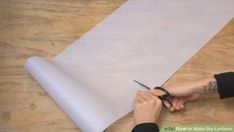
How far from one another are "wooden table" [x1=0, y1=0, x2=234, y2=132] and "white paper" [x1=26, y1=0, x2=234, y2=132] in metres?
0.03

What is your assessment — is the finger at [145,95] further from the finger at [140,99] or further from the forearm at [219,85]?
the forearm at [219,85]

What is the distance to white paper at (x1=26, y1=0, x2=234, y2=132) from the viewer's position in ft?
3.05

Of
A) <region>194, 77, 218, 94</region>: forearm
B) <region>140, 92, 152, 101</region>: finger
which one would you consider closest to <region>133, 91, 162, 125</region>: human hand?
<region>140, 92, 152, 101</region>: finger

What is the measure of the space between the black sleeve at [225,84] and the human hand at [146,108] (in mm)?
165

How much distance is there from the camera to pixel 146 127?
0.84 meters

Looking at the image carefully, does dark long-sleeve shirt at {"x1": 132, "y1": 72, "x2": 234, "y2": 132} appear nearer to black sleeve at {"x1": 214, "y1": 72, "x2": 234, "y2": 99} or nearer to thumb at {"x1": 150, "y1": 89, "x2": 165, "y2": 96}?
black sleeve at {"x1": 214, "y1": 72, "x2": 234, "y2": 99}

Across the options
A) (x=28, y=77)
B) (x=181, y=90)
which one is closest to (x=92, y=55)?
(x=28, y=77)

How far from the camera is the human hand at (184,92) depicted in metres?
0.92

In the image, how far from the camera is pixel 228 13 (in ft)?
3.81

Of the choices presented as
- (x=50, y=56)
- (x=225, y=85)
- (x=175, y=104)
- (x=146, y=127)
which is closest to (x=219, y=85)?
(x=225, y=85)

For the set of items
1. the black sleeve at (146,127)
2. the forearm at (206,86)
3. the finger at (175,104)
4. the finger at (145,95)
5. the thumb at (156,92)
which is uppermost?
the forearm at (206,86)

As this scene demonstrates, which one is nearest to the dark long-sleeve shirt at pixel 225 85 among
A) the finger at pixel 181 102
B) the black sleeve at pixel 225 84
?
the black sleeve at pixel 225 84

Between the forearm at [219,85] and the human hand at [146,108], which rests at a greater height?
the forearm at [219,85]

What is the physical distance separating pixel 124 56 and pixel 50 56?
0.24m
